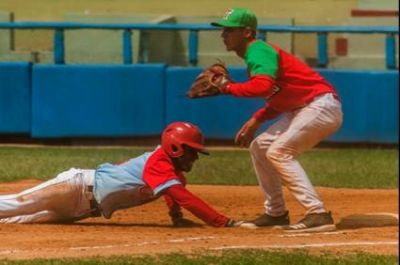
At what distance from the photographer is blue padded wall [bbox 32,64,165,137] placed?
1423cm

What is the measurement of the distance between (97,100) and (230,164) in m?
2.46

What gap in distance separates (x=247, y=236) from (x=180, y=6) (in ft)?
33.4

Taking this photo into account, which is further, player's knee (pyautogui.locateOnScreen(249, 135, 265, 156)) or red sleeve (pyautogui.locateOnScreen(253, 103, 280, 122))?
red sleeve (pyautogui.locateOnScreen(253, 103, 280, 122))

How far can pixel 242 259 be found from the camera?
6.64m

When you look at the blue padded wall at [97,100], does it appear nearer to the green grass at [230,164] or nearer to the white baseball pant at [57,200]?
the green grass at [230,164]

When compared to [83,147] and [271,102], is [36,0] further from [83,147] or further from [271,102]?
[271,102]

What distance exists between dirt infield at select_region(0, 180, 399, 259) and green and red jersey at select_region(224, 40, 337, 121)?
3.00 feet

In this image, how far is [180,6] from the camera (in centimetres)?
1759

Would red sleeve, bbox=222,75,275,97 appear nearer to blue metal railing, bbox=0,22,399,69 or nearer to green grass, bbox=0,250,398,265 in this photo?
green grass, bbox=0,250,398,265

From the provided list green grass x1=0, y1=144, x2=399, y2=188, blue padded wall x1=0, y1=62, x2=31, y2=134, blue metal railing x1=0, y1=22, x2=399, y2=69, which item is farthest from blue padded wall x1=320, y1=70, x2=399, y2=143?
blue padded wall x1=0, y1=62, x2=31, y2=134

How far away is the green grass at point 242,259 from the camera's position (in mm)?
6523

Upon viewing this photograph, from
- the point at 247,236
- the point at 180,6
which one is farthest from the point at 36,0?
the point at 247,236

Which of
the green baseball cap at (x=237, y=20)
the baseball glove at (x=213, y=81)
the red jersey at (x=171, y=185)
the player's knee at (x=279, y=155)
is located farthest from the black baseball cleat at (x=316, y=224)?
the green baseball cap at (x=237, y=20)

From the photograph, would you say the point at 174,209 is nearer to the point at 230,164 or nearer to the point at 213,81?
the point at 213,81
